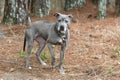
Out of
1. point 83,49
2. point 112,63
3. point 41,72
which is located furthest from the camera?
point 83,49

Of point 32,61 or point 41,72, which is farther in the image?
point 32,61

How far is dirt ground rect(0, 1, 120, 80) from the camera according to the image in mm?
8008

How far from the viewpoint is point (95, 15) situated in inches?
611

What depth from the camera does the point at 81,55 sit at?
9688mm

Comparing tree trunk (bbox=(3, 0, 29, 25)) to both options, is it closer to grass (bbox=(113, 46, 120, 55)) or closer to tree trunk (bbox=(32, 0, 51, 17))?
tree trunk (bbox=(32, 0, 51, 17))

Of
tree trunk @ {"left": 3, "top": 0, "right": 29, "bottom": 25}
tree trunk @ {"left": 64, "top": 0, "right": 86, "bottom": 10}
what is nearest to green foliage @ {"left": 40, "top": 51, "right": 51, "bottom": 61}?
tree trunk @ {"left": 3, "top": 0, "right": 29, "bottom": 25}

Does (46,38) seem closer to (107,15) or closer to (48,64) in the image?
(48,64)

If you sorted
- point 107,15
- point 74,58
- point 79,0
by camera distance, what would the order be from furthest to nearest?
point 79,0 → point 107,15 → point 74,58

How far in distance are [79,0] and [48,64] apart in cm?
824

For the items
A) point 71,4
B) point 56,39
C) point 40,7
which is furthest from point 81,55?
point 71,4

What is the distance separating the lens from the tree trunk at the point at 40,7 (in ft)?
49.4

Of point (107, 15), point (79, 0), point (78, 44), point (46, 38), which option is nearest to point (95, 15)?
point (107, 15)

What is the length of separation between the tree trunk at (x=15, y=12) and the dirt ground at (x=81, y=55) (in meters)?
0.41

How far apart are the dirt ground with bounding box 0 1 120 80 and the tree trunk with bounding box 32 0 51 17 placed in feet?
6.00
